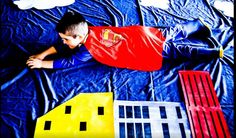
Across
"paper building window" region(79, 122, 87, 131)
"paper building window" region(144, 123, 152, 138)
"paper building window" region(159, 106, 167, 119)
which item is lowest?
"paper building window" region(144, 123, 152, 138)

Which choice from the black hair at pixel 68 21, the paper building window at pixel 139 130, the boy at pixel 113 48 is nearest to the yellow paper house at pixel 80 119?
the paper building window at pixel 139 130

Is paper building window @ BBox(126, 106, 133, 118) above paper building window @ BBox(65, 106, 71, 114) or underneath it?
underneath

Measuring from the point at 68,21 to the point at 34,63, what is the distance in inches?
12.4

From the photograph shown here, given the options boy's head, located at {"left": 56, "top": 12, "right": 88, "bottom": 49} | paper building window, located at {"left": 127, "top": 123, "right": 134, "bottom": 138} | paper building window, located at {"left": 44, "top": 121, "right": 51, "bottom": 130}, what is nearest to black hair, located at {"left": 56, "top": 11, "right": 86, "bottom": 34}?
boy's head, located at {"left": 56, "top": 12, "right": 88, "bottom": 49}

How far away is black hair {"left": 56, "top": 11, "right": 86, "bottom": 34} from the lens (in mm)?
1568

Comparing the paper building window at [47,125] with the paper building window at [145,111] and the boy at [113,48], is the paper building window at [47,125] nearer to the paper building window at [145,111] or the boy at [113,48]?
the boy at [113,48]

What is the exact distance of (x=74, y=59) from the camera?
4.94 ft

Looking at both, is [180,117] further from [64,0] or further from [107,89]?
[64,0]

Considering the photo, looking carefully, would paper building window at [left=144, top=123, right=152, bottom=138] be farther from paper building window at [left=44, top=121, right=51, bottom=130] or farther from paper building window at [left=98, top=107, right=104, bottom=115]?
paper building window at [left=44, top=121, right=51, bottom=130]

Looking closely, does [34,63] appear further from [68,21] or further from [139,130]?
[139,130]

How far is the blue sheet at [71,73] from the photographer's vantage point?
4.45ft

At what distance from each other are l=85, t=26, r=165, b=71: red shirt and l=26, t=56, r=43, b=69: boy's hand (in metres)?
0.27

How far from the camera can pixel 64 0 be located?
187 cm

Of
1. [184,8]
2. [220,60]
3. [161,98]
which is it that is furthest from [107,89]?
[184,8]
